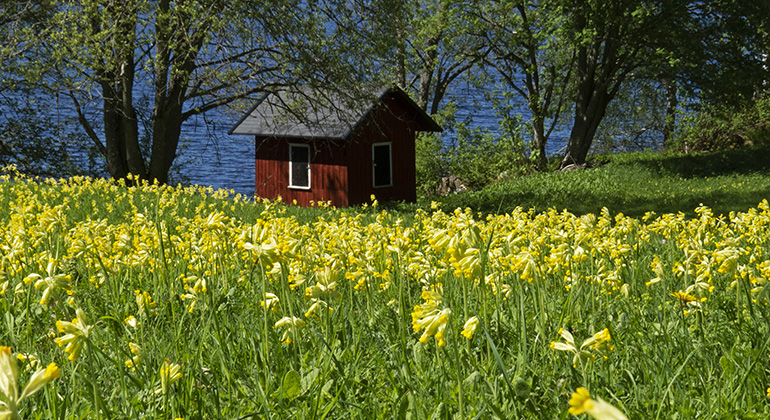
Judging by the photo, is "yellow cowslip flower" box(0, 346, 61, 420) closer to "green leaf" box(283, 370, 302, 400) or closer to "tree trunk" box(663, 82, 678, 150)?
"green leaf" box(283, 370, 302, 400)

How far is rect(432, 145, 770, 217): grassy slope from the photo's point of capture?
18922 millimetres

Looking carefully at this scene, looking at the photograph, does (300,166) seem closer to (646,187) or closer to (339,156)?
(339,156)

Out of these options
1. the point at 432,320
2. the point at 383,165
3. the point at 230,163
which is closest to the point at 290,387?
the point at 432,320

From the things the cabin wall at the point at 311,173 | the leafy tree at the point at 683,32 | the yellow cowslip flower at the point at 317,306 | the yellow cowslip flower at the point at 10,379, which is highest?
the leafy tree at the point at 683,32


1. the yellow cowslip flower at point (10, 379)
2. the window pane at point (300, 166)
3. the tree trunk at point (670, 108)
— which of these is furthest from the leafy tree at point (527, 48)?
the yellow cowslip flower at point (10, 379)

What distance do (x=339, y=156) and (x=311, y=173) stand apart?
4.80 feet

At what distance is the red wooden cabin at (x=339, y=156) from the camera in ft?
75.3

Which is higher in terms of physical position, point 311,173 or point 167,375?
point 311,173

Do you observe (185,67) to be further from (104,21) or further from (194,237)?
(194,237)

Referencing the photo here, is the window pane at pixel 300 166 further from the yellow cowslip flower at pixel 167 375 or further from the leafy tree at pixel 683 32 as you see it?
the yellow cowslip flower at pixel 167 375

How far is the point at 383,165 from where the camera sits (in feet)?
79.7

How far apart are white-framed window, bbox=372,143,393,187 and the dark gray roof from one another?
1.92 m

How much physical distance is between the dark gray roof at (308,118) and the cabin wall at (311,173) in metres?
0.59

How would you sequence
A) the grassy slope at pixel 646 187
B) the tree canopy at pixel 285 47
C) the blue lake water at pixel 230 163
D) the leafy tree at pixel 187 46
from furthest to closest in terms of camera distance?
1. the blue lake water at pixel 230 163
2. the grassy slope at pixel 646 187
3. the tree canopy at pixel 285 47
4. the leafy tree at pixel 187 46
